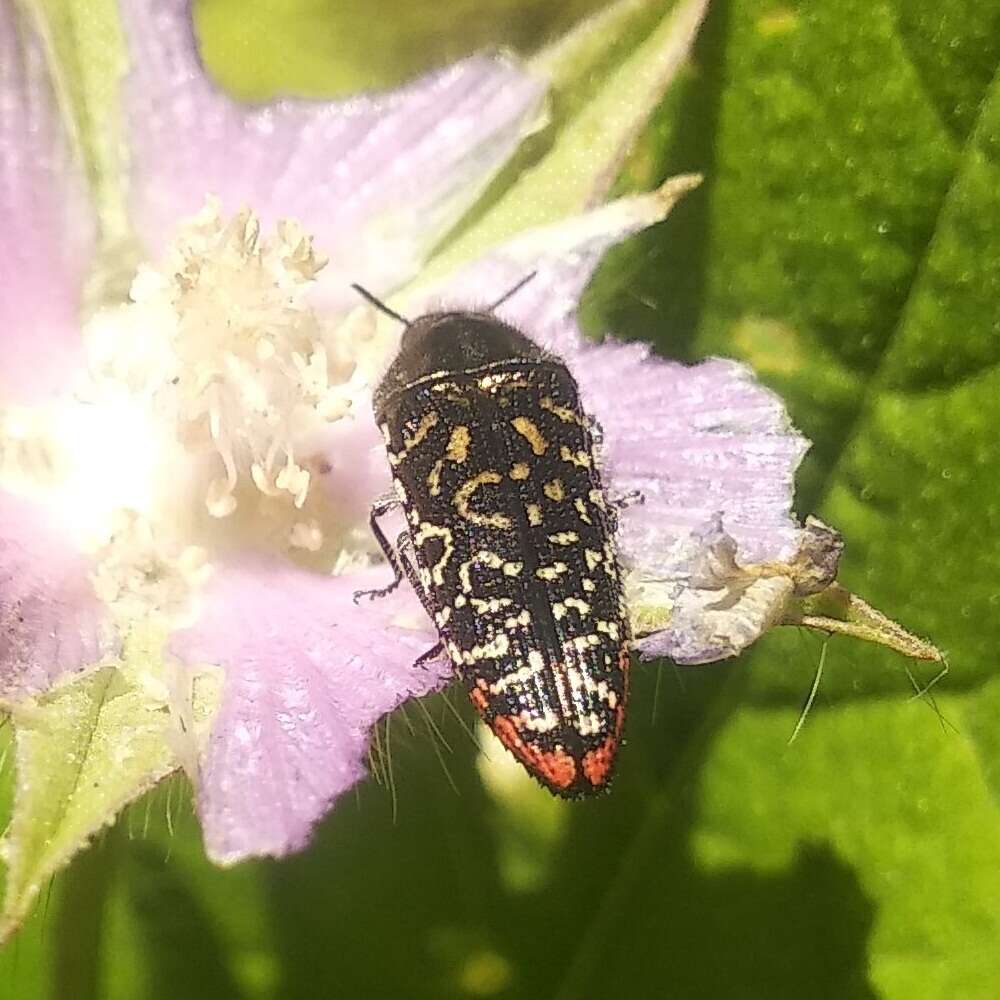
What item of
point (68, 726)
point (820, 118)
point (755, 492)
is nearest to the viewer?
point (68, 726)

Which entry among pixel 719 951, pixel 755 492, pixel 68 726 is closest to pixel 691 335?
pixel 755 492

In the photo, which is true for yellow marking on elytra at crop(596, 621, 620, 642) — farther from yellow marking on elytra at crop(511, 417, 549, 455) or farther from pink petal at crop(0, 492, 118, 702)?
pink petal at crop(0, 492, 118, 702)

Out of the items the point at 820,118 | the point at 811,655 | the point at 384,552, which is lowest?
the point at 811,655

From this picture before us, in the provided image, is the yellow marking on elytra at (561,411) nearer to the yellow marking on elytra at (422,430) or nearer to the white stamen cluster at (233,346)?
the yellow marking on elytra at (422,430)

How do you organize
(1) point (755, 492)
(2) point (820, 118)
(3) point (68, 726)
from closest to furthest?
(3) point (68, 726), (1) point (755, 492), (2) point (820, 118)

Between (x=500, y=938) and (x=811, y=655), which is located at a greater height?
(x=811, y=655)

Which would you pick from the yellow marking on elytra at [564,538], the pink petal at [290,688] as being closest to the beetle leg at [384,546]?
the pink petal at [290,688]

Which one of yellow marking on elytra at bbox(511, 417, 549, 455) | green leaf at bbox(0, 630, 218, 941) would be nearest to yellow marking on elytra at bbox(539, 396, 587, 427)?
yellow marking on elytra at bbox(511, 417, 549, 455)

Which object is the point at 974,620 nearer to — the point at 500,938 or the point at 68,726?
the point at 500,938
